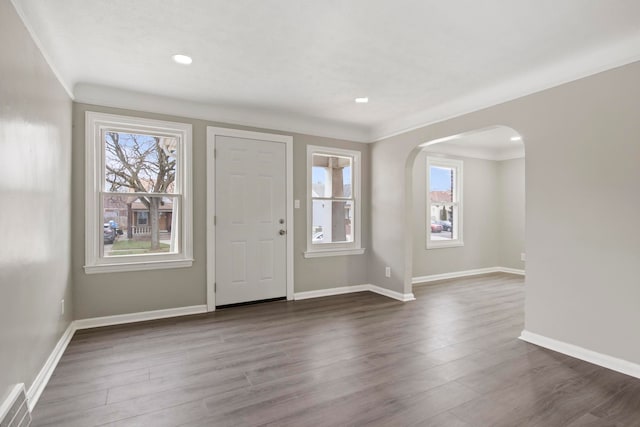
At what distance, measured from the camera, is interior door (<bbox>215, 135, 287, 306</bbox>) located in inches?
160

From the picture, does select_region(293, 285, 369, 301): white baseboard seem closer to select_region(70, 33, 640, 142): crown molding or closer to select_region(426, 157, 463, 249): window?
select_region(426, 157, 463, 249): window

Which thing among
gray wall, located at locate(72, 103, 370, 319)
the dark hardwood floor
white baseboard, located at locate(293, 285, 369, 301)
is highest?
gray wall, located at locate(72, 103, 370, 319)

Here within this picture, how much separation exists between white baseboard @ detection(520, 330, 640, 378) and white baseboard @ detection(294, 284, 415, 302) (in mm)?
1598

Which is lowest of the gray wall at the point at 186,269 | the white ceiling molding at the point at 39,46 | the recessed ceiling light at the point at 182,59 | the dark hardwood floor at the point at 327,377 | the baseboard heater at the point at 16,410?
the dark hardwood floor at the point at 327,377

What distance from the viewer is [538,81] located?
2.98 meters

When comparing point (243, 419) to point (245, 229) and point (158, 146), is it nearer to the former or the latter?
point (245, 229)

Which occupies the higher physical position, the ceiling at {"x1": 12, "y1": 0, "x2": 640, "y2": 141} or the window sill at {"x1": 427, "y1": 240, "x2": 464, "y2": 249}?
the ceiling at {"x1": 12, "y1": 0, "x2": 640, "y2": 141}

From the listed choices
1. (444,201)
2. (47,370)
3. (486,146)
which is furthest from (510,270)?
(47,370)

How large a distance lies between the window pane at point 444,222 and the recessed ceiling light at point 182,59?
4616 millimetres

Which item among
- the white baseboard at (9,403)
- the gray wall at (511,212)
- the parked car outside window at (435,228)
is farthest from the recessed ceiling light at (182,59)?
the gray wall at (511,212)

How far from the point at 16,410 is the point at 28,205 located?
3.76ft

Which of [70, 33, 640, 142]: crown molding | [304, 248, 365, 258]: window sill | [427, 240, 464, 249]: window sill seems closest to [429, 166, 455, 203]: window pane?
[427, 240, 464, 249]: window sill

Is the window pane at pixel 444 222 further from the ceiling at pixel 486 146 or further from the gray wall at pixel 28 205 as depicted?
the gray wall at pixel 28 205

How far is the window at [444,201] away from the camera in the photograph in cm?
591
